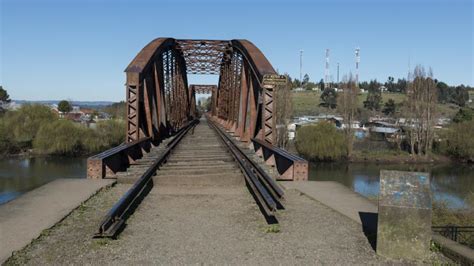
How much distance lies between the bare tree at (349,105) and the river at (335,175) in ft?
24.1

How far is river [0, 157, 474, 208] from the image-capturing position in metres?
42.6

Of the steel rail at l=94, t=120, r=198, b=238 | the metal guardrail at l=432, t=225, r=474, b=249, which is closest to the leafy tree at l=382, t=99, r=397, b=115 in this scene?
the metal guardrail at l=432, t=225, r=474, b=249

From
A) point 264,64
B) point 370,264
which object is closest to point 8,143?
point 264,64

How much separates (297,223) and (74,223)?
3128 mm

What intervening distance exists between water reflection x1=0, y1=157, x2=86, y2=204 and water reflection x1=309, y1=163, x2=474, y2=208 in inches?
1137

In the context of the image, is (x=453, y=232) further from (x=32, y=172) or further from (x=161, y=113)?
(x=32, y=172)

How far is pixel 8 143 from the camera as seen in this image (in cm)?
7038

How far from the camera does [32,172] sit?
5312cm

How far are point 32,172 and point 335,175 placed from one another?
36490 mm

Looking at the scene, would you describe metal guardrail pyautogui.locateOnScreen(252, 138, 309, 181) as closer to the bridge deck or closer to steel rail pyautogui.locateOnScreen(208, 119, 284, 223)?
steel rail pyautogui.locateOnScreen(208, 119, 284, 223)

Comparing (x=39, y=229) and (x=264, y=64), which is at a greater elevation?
(x=264, y=64)

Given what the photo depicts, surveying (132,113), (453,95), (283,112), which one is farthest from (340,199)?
(453,95)

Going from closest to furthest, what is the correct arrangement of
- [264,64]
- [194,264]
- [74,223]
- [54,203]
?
[194,264] → [74,223] → [54,203] → [264,64]

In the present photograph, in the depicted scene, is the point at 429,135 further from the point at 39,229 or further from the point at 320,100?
the point at 320,100
